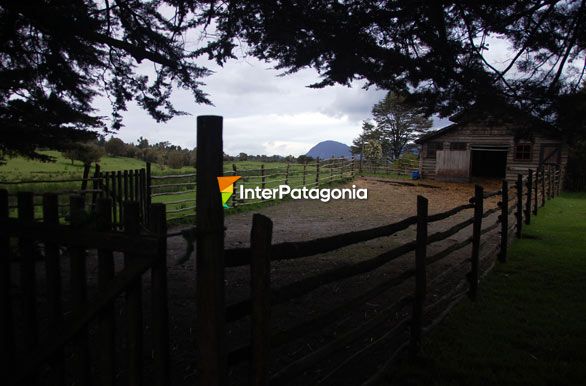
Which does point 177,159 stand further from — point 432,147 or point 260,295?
point 260,295

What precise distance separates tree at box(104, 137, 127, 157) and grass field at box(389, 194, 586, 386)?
36.0 metres

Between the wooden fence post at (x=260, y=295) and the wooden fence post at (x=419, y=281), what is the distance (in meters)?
2.29

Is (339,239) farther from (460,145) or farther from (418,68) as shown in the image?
(460,145)

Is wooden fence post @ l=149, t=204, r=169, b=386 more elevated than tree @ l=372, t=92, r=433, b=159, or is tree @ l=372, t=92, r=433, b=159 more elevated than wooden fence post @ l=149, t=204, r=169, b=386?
tree @ l=372, t=92, r=433, b=159

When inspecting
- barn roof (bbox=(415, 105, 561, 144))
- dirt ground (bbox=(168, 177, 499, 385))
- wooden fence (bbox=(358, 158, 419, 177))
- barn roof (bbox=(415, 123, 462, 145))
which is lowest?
dirt ground (bbox=(168, 177, 499, 385))

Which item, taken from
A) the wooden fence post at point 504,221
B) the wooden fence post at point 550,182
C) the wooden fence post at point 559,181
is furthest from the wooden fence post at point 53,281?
the wooden fence post at point 559,181

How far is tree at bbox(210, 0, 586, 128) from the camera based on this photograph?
497 centimetres

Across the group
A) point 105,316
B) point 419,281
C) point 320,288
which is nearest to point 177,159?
point 320,288

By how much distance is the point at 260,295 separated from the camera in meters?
2.13

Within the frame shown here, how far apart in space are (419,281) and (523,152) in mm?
25711

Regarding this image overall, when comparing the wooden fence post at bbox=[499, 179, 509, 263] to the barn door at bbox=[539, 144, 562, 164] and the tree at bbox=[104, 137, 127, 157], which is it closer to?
the barn door at bbox=[539, 144, 562, 164]

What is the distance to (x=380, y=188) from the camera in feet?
75.5

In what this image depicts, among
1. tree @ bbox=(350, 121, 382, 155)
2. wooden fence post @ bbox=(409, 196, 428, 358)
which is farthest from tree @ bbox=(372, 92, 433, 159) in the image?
wooden fence post @ bbox=(409, 196, 428, 358)

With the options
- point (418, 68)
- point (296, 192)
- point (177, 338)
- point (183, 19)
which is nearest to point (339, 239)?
point (177, 338)
